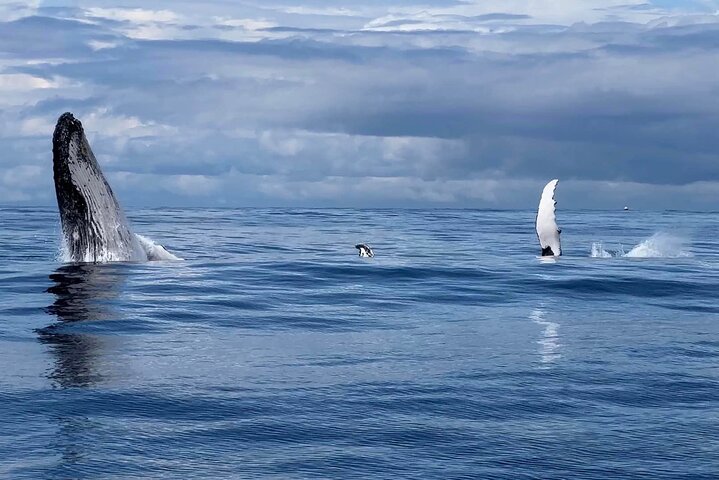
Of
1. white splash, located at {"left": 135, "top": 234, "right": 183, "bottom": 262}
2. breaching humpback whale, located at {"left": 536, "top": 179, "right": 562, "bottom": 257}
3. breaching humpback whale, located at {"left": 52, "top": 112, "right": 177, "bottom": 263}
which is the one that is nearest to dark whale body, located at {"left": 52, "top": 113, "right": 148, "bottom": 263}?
breaching humpback whale, located at {"left": 52, "top": 112, "right": 177, "bottom": 263}

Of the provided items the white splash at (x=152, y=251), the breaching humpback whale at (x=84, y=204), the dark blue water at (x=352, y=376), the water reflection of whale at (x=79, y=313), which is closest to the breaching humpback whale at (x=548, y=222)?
the dark blue water at (x=352, y=376)

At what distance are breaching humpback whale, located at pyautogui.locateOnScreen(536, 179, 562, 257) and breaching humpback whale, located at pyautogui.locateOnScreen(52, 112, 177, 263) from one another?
440 inches

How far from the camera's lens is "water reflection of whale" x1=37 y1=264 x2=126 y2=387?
32.4 ft

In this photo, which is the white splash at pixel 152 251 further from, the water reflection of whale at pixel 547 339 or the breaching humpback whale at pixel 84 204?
the water reflection of whale at pixel 547 339

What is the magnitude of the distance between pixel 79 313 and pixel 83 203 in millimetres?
4740

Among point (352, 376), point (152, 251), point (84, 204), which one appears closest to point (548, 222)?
point (152, 251)

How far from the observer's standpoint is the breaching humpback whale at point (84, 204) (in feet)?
59.7

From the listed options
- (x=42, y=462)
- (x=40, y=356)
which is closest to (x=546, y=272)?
(x=40, y=356)

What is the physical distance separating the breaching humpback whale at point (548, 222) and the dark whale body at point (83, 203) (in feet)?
37.0

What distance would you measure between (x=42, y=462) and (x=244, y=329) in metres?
7.12

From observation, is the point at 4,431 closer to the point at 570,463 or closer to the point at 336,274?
the point at 570,463

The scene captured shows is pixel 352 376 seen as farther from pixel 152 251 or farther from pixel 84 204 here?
pixel 152 251

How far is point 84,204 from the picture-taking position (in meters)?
18.5

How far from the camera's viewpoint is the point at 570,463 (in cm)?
689
